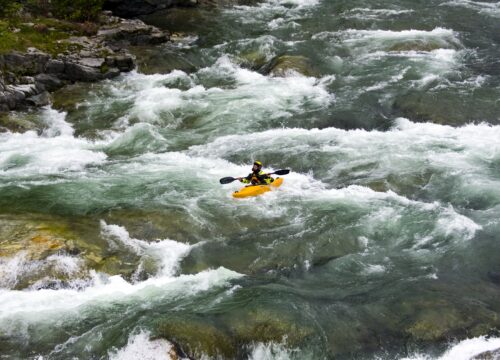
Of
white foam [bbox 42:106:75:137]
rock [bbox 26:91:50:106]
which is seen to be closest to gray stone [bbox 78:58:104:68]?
rock [bbox 26:91:50:106]

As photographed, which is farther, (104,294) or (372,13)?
(372,13)

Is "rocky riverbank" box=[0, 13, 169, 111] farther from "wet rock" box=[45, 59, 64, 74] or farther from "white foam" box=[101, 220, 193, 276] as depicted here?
"white foam" box=[101, 220, 193, 276]

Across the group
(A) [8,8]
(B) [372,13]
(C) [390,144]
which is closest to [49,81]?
(A) [8,8]

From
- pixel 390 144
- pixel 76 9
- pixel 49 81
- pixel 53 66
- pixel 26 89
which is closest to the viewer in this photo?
pixel 390 144

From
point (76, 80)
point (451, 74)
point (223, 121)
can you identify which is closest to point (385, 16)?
point (451, 74)

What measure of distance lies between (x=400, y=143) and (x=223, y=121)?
535 centimetres

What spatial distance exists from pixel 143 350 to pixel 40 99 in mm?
12230

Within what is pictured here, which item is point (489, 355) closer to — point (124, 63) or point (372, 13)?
point (124, 63)

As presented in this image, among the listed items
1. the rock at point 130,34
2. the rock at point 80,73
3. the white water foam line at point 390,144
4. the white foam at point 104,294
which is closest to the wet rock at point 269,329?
the white foam at point 104,294

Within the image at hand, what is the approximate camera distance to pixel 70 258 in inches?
383

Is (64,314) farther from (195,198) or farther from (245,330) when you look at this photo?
(195,198)

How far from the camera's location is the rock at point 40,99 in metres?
17.5

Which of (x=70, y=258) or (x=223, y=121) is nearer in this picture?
(x=70, y=258)

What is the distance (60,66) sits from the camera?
18719 mm
